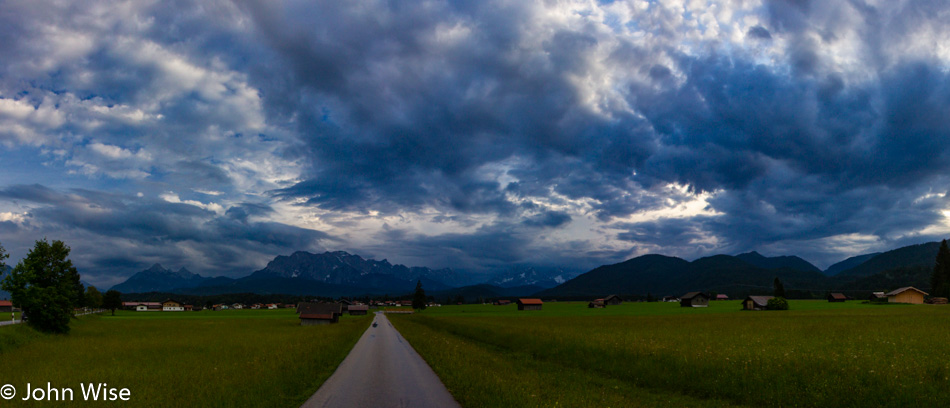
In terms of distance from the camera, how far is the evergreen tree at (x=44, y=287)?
5288 cm

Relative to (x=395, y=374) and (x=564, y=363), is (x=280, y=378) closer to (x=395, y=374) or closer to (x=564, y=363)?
(x=395, y=374)

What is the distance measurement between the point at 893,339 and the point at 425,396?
1192 inches

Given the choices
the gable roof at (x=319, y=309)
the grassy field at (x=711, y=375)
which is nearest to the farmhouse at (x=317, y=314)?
the gable roof at (x=319, y=309)

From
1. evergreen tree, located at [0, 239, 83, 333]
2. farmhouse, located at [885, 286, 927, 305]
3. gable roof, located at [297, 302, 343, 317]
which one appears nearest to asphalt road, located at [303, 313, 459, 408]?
evergreen tree, located at [0, 239, 83, 333]

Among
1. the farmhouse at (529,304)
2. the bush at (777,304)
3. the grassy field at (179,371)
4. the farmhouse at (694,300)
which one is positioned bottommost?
the farmhouse at (529,304)

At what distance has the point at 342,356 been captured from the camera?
3306 cm

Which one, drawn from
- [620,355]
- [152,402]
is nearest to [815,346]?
[620,355]

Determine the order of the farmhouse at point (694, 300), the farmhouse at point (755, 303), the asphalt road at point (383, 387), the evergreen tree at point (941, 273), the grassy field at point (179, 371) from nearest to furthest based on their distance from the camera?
the asphalt road at point (383, 387) → the grassy field at point (179, 371) → the farmhouse at point (755, 303) → the evergreen tree at point (941, 273) → the farmhouse at point (694, 300)

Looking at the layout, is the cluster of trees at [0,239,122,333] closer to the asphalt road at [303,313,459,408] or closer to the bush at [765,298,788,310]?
the asphalt road at [303,313,459,408]

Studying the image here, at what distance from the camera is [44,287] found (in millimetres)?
55375

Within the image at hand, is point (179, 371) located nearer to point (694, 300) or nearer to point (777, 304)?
point (777, 304)

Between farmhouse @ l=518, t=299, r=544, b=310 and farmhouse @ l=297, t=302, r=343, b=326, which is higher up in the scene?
farmhouse @ l=297, t=302, r=343, b=326

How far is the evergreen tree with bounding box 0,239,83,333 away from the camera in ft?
173

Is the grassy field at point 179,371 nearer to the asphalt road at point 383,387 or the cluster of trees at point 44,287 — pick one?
the asphalt road at point 383,387
